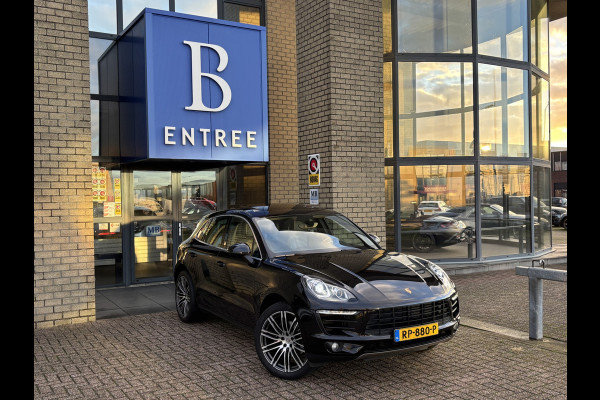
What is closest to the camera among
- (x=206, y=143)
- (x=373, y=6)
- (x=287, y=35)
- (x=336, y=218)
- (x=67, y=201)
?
(x=336, y=218)

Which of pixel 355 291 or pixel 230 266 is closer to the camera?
pixel 355 291

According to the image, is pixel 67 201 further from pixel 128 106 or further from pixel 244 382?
pixel 244 382

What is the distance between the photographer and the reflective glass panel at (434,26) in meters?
11.4

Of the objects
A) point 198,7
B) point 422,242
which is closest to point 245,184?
point 198,7

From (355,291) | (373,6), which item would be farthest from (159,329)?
(373,6)

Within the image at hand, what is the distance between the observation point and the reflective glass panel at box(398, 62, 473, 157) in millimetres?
11266

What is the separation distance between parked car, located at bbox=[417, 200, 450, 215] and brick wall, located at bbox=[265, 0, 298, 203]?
273 cm

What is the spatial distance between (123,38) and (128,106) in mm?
1244

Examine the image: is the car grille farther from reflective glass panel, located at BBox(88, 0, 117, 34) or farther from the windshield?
reflective glass panel, located at BBox(88, 0, 117, 34)

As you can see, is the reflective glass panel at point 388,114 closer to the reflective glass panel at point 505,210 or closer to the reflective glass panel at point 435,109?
the reflective glass panel at point 435,109

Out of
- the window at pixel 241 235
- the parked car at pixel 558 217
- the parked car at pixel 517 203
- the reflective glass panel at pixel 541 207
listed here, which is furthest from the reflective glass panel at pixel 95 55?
the parked car at pixel 558 217

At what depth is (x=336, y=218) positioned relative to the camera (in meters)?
→ 6.56

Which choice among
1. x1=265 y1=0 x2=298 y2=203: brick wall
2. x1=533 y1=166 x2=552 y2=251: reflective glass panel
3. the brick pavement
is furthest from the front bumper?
x1=533 y1=166 x2=552 y2=251: reflective glass panel

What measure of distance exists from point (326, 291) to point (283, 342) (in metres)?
0.68
